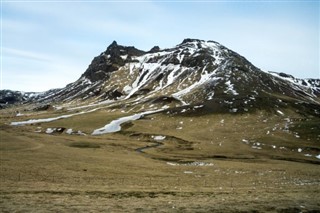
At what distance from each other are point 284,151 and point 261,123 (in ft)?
200

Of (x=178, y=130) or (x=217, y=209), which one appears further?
(x=178, y=130)

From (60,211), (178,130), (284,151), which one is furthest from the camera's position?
(178,130)

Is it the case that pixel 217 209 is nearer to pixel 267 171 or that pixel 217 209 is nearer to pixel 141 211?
pixel 141 211

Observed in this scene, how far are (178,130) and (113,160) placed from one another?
9210cm

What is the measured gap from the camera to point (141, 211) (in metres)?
25.8

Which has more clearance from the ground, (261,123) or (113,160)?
(261,123)

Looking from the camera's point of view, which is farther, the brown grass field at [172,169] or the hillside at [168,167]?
the hillside at [168,167]

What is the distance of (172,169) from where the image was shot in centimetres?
7838

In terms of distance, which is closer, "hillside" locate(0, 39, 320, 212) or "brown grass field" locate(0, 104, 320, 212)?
"brown grass field" locate(0, 104, 320, 212)

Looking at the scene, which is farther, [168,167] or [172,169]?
[168,167]

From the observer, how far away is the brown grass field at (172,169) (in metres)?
29.4

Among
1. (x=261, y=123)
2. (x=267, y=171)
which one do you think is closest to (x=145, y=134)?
(x=261, y=123)

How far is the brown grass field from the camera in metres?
29.4

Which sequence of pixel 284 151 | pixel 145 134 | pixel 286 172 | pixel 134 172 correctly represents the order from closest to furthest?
1. pixel 134 172
2. pixel 286 172
3. pixel 284 151
4. pixel 145 134
